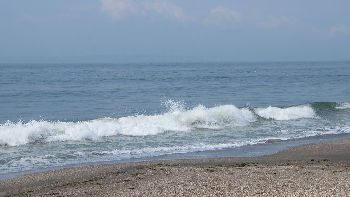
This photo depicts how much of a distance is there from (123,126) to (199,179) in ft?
37.7

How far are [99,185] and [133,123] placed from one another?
1185 centimetres

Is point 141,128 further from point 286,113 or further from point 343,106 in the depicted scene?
point 343,106

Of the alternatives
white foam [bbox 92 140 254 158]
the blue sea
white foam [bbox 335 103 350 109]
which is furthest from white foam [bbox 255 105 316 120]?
white foam [bbox 92 140 254 158]

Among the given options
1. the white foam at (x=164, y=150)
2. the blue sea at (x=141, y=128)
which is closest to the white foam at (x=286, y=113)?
the blue sea at (x=141, y=128)

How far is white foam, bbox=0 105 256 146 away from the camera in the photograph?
19.9 m

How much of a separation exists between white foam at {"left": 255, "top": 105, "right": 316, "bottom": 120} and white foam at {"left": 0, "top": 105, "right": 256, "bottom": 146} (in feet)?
3.79

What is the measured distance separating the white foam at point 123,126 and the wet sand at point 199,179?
656 centimetres

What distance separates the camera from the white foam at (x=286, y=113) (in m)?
28.5

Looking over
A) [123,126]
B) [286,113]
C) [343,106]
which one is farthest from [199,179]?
[343,106]

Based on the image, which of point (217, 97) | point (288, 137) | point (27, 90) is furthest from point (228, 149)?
point (27, 90)

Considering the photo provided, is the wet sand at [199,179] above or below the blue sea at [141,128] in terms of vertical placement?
above

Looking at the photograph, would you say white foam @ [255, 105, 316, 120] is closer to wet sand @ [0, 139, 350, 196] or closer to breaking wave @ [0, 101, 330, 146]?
breaking wave @ [0, 101, 330, 146]

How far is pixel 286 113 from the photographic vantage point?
95.8 ft

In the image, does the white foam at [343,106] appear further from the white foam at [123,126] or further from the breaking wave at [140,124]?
the white foam at [123,126]
